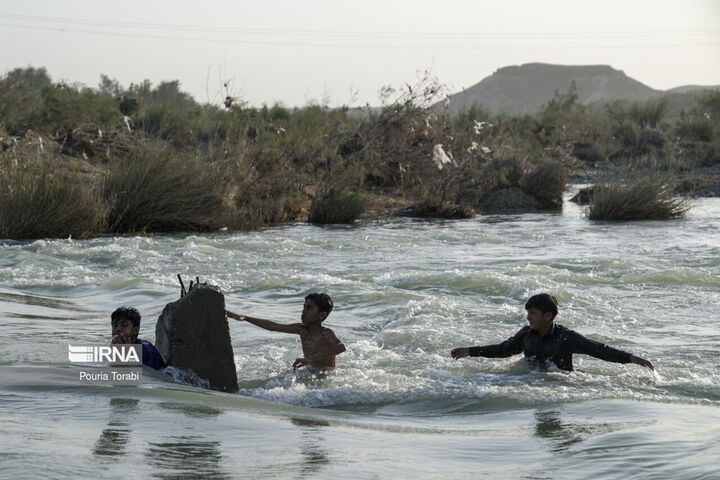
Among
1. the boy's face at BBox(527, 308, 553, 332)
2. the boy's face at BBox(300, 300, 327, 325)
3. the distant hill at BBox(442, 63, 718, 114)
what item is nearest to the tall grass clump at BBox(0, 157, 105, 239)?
the boy's face at BBox(300, 300, 327, 325)

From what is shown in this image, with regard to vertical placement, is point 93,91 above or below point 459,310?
above

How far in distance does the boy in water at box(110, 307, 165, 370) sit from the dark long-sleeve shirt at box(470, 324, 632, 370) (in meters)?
2.16

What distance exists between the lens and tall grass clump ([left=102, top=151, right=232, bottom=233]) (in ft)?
53.5

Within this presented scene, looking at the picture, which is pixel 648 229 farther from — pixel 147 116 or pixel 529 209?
pixel 147 116

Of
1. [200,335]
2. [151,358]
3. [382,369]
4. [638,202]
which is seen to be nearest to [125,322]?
[151,358]

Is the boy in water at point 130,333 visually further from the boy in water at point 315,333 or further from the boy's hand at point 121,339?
the boy in water at point 315,333

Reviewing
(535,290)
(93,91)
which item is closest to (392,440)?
(535,290)

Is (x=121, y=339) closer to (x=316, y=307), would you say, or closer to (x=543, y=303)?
(x=316, y=307)

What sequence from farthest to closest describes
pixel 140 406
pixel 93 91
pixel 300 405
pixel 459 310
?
pixel 93 91 < pixel 459 310 < pixel 300 405 < pixel 140 406

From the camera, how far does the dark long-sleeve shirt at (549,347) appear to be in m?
6.54

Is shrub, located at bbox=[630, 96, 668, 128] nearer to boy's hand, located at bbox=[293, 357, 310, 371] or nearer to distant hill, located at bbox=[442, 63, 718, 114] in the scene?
boy's hand, located at bbox=[293, 357, 310, 371]

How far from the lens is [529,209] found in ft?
74.8

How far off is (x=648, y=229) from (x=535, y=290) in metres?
7.38

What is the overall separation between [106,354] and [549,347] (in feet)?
10.0
